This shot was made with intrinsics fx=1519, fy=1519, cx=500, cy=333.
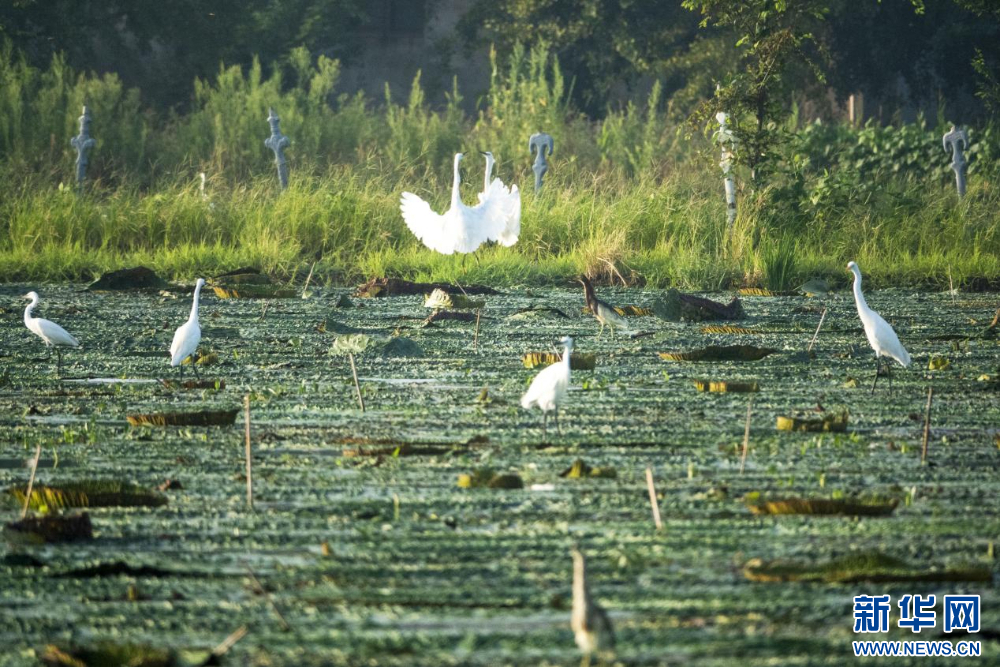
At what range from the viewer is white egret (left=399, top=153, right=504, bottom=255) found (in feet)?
34.4

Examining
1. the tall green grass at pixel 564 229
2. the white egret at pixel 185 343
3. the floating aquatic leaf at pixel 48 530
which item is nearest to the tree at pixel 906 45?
the tall green grass at pixel 564 229

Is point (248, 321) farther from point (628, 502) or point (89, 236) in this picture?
point (628, 502)

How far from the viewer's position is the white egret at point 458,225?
1050cm

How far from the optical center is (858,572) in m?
3.23

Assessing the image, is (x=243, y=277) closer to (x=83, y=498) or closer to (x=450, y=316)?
(x=450, y=316)

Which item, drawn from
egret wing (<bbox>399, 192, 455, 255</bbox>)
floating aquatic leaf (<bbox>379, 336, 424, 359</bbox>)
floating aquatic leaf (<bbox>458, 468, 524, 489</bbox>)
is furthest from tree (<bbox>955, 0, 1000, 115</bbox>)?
floating aquatic leaf (<bbox>458, 468, 524, 489</bbox>)

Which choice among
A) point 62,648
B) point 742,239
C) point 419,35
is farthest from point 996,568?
point 419,35

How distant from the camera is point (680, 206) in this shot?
486 inches

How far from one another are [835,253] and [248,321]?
16.9 feet

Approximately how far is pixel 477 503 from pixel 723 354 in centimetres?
325

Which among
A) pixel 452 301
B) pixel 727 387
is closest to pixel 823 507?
pixel 727 387

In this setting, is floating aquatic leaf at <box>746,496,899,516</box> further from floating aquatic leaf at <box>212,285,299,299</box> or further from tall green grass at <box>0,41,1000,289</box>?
floating aquatic leaf at <box>212,285,299,299</box>

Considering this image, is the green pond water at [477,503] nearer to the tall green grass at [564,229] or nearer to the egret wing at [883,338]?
the egret wing at [883,338]

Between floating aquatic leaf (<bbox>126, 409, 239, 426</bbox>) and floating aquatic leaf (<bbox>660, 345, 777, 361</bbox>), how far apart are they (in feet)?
8.36
